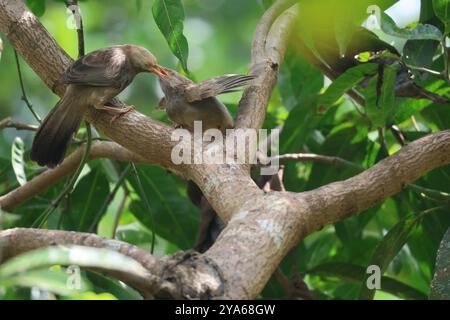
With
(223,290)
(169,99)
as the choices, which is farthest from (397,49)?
(223,290)

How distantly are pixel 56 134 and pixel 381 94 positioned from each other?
5.07 feet

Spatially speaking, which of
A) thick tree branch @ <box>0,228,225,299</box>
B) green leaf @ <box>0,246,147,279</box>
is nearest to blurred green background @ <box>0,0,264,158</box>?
thick tree branch @ <box>0,228,225,299</box>

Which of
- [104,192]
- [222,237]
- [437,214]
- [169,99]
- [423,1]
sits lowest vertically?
[222,237]

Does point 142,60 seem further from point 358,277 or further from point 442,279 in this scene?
point 442,279

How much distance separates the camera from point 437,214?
4.12m

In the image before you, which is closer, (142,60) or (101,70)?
(101,70)

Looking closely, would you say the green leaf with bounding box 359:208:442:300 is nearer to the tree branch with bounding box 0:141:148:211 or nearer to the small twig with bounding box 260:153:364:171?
the small twig with bounding box 260:153:364:171

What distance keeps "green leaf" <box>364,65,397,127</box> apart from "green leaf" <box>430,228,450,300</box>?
834 mm

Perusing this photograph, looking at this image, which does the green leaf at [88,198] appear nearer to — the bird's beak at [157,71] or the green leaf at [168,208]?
the green leaf at [168,208]

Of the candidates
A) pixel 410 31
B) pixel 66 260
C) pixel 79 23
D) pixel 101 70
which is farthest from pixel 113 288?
pixel 66 260

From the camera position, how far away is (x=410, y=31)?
11.1 ft
